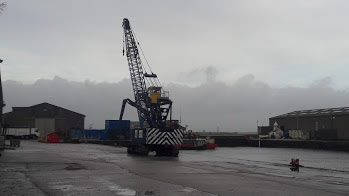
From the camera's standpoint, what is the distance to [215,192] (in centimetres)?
1340

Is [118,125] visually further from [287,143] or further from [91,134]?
[287,143]

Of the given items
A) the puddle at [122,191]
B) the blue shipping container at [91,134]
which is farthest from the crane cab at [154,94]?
the puddle at [122,191]

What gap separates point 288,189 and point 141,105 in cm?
5401

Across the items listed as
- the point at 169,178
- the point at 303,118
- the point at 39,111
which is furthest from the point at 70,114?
the point at 169,178

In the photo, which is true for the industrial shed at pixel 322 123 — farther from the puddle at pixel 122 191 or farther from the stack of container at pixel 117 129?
the puddle at pixel 122 191

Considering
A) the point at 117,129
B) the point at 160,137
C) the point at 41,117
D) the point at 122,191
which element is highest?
the point at 41,117

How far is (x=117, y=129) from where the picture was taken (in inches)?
3356

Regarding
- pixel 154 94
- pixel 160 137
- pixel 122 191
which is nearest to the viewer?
pixel 122 191

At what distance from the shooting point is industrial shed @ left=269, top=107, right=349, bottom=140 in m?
95.9

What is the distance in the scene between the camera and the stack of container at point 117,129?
8456 cm

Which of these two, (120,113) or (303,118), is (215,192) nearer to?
(120,113)

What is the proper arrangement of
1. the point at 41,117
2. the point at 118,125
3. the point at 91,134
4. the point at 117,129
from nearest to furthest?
1. the point at 117,129
2. the point at 118,125
3. the point at 91,134
4. the point at 41,117

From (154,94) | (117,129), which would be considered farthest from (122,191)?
(117,129)

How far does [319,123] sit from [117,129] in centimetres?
4969
